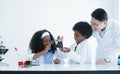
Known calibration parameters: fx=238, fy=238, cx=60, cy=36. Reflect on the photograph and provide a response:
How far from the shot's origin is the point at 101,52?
8.63 feet

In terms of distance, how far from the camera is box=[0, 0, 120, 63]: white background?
3.37 metres

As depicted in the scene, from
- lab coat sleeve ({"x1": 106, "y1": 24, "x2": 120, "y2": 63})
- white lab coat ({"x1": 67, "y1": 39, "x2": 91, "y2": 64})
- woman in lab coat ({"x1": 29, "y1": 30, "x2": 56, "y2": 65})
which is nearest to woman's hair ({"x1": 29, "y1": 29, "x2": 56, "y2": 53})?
woman in lab coat ({"x1": 29, "y1": 30, "x2": 56, "y2": 65})

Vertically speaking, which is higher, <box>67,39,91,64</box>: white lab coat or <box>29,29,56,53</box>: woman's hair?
<box>29,29,56,53</box>: woman's hair

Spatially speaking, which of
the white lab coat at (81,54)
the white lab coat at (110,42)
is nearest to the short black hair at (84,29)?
the white lab coat at (81,54)

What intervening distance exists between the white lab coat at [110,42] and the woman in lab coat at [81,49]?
0.28 meters

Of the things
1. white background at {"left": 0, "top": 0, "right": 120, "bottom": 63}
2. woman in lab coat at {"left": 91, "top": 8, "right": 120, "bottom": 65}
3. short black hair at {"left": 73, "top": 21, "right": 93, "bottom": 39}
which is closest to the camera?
short black hair at {"left": 73, "top": 21, "right": 93, "bottom": 39}

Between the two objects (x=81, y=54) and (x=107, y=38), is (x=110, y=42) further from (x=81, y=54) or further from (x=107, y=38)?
(x=81, y=54)

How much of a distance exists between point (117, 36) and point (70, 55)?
0.65m

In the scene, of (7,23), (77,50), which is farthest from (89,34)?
(7,23)

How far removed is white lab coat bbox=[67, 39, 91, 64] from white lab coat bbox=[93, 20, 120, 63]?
37 centimetres

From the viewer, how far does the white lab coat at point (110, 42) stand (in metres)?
2.49

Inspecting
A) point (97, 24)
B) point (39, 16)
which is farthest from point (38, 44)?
point (39, 16)

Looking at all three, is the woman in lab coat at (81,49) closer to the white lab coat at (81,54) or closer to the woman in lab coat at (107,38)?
the white lab coat at (81,54)

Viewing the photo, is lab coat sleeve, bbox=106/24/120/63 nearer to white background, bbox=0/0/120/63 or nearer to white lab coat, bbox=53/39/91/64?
white lab coat, bbox=53/39/91/64
